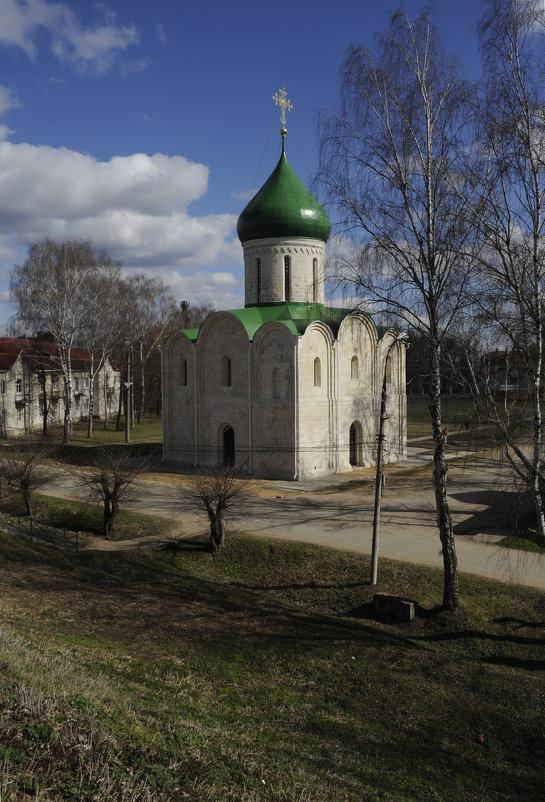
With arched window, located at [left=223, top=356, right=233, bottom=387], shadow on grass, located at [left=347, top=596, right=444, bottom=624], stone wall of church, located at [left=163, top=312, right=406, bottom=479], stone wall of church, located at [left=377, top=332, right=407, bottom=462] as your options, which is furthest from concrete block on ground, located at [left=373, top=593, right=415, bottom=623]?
stone wall of church, located at [left=377, top=332, right=407, bottom=462]

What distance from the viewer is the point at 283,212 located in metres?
26.7

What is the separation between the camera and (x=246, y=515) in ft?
64.5

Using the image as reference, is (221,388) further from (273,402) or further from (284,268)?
(284,268)

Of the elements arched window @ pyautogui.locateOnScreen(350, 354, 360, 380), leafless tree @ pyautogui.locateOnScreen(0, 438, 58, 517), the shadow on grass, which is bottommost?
the shadow on grass

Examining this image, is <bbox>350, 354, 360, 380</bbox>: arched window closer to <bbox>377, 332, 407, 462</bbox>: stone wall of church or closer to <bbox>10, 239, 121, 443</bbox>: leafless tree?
<bbox>377, 332, 407, 462</bbox>: stone wall of church

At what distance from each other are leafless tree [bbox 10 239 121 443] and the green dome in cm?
1018

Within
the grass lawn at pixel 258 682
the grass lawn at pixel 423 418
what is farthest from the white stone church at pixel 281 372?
the grass lawn at pixel 258 682

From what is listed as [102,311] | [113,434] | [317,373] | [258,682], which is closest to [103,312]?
[102,311]

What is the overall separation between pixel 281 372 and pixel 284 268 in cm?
528

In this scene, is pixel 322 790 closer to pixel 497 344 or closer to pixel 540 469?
pixel 540 469

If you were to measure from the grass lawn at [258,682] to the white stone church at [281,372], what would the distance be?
9.24 meters

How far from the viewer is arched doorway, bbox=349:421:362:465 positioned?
27423mm

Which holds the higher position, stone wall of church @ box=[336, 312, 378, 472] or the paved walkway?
stone wall of church @ box=[336, 312, 378, 472]

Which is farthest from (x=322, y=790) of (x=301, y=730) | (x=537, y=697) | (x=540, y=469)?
(x=540, y=469)
